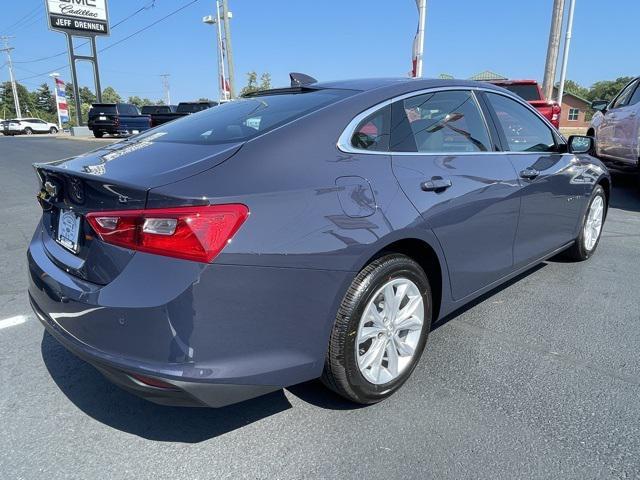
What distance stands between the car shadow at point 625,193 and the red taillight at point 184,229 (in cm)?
721

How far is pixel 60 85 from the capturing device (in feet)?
159

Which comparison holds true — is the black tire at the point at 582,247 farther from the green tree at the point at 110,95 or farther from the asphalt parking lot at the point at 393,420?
the green tree at the point at 110,95

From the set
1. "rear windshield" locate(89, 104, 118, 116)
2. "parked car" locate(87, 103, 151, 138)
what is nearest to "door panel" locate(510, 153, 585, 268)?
"parked car" locate(87, 103, 151, 138)

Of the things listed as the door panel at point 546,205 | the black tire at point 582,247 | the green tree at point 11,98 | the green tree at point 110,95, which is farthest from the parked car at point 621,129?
the green tree at point 110,95

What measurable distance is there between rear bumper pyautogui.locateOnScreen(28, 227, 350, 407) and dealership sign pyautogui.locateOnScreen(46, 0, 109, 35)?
35.8 meters

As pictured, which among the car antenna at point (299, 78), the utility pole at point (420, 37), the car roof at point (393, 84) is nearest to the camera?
the car roof at point (393, 84)

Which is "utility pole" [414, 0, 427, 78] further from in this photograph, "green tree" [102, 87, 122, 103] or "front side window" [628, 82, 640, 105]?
"green tree" [102, 87, 122, 103]

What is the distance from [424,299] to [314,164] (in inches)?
40.4

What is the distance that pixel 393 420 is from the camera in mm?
2322

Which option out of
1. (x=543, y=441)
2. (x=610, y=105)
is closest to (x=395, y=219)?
(x=543, y=441)

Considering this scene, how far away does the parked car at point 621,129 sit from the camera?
23.7 feet

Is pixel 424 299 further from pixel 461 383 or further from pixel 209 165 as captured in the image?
pixel 209 165

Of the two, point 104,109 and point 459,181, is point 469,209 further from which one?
point 104,109

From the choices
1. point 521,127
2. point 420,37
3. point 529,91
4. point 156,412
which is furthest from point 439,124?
point 420,37
